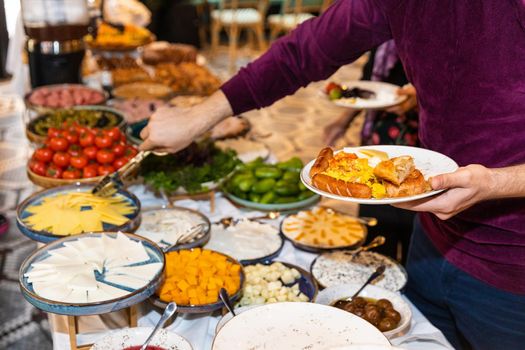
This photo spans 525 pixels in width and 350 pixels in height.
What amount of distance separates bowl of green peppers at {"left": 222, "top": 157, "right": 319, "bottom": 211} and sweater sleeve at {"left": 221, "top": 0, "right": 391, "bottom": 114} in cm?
46

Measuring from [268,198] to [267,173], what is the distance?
0.13 meters

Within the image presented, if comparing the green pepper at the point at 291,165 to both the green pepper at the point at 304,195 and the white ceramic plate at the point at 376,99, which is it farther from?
the white ceramic plate at the point at 376,99


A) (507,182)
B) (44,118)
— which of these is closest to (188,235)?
(507,182)

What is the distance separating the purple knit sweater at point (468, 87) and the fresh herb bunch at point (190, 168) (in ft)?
2.35

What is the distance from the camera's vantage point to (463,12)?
4.29 ft

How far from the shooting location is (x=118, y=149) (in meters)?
2.18

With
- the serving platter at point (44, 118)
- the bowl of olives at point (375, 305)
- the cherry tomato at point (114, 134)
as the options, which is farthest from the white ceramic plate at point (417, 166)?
the serving platter at point (44, 118)

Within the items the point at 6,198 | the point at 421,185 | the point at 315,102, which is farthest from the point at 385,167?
the point at 315,102

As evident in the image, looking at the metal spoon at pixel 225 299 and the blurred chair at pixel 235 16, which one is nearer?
the metal spoon at pixel 225 299

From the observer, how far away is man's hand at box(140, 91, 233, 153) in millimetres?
1706

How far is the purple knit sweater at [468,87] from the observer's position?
1288 millimetres

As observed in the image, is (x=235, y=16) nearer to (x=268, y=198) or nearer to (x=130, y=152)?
(x=130, y=152)

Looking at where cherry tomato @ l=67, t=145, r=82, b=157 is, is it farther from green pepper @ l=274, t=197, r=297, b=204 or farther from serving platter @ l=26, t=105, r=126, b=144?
green pepper @ l=274, t=197, r=297, b=204

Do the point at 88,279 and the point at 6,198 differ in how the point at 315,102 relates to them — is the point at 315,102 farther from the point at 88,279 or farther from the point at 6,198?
the point at 88,279
